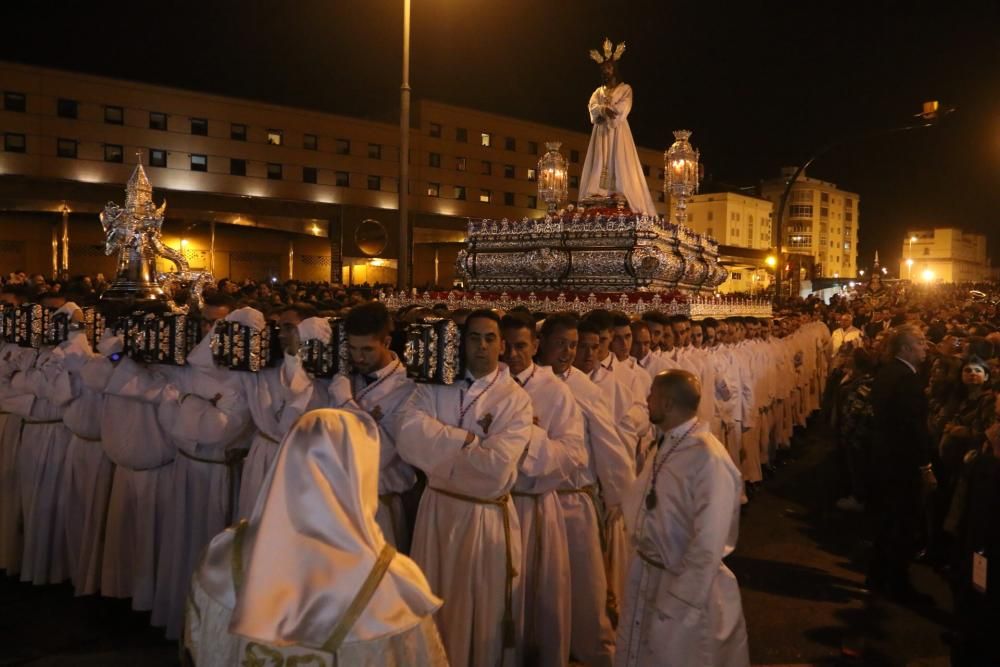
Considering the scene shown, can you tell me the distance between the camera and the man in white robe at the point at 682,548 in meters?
3.35

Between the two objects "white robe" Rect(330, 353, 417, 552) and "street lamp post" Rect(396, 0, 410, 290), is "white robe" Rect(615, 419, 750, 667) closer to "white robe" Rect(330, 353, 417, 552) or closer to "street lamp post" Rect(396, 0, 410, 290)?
"white robe" Rect(330, 353, 417, 552)

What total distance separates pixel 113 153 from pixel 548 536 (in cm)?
3651

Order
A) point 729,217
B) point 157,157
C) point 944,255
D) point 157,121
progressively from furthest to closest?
point 944,255 < point 729,217 < point 157,121 < point 157,157

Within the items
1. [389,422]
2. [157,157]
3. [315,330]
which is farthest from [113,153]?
[389,422]

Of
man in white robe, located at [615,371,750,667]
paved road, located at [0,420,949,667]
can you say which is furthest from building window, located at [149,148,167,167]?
man in white robe, located at [615,371,750,667]

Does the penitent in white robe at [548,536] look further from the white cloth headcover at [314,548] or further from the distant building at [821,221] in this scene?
the distant building at [821,221]

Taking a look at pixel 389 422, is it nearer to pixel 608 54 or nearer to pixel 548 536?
pixel 548 536

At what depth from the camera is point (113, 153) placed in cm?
3462

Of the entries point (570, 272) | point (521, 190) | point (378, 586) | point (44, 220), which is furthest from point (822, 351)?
point (521, 190)

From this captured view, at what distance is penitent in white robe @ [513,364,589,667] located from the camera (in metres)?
4.36

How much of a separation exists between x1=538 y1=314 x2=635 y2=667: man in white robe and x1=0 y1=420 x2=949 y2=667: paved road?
1.06m

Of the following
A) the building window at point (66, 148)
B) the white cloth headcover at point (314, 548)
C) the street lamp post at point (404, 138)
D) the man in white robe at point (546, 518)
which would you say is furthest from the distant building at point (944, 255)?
the white cloth headcover at point (314, 548)

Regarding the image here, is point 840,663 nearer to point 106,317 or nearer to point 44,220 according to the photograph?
point 106,317

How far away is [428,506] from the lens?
4188 millimetres
